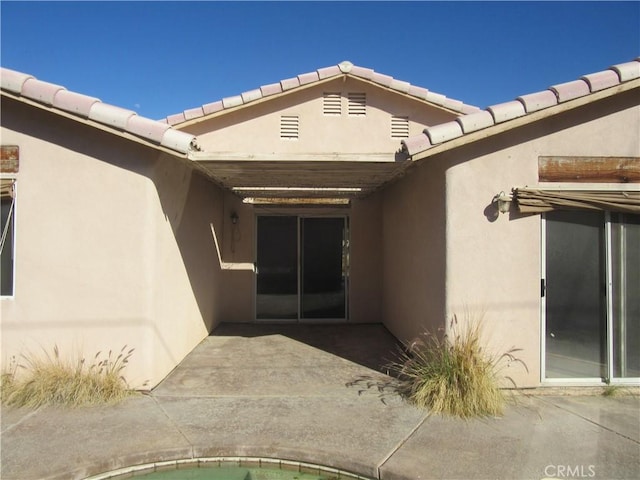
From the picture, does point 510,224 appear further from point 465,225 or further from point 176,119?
point 176,119

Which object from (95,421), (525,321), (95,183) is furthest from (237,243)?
(525,321)

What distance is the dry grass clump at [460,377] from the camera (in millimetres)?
4867

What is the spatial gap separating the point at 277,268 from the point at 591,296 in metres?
6.47

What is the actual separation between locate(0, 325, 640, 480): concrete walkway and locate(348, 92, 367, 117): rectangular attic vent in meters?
6.45

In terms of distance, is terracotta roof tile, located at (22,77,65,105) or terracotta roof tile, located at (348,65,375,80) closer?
terracotta roof tile, located at (22,77,65,105)

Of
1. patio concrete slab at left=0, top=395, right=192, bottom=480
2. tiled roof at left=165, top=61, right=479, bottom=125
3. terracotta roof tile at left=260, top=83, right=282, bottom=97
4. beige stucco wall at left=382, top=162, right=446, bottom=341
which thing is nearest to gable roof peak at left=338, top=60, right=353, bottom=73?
tiled roof at left=165, top=61, right=479, bottom=125

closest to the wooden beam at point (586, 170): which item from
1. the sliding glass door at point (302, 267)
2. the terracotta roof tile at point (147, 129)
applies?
the terracotta roof tile at point (147, 129)

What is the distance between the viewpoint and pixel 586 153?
5480mm

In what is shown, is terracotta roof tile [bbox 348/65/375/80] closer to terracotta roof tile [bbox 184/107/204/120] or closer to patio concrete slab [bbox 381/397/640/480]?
terracotta roof tile [bbox 184/107/204/120]

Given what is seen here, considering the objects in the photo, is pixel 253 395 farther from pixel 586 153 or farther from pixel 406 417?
pixel 586 153

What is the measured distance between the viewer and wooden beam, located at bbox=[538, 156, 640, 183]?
5461 millimetres

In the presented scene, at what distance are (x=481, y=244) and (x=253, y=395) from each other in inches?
133

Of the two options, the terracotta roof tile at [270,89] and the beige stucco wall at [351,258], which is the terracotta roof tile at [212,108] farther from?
the beige stucco wall at [351,258]

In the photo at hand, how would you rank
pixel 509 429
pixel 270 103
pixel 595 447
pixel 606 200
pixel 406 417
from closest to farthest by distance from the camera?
pixel 595 447 < pixel 509 429 < pixel 406 417 < pixel 606 200 < pixel 270 103
